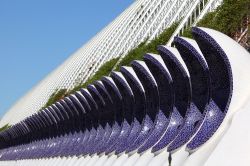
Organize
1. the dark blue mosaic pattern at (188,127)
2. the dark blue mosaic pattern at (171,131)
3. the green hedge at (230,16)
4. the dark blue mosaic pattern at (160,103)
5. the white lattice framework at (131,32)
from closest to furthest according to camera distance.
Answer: the dark blue mosaic pattern at (160,103) < the dark blue mosaic pattern at (188,127) < the dark blue mosaic pattern at (171,131) < the green hedge at (230,16) < the white lattice framework at (131,32)

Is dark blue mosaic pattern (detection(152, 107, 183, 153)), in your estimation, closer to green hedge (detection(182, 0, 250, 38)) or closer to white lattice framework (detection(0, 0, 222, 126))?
green hedge (detection(182, 0, 250, 38))

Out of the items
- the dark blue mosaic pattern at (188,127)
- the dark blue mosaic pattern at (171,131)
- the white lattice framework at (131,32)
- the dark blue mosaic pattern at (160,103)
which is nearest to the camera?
the dark blue mosaic pattern at (160,103)

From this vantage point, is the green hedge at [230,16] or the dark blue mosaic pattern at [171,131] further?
the green hedge at [230,16]

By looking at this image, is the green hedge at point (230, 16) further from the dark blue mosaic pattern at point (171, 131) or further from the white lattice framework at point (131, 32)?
the dark blue mosaic pattern at point (171, 131)

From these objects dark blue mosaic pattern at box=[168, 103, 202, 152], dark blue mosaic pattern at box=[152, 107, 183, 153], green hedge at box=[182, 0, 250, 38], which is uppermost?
green hedge at box=[182, 0, 250, 38]

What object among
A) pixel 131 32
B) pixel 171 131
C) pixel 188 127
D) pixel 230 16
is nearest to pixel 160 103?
pixel 171 131

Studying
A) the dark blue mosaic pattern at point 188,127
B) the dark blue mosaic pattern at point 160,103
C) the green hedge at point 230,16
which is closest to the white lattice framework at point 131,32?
the green hedge at point 230,16

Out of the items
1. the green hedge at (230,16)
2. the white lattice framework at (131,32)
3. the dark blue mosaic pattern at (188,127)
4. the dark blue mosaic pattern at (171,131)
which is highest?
the green hedge at (230,16)

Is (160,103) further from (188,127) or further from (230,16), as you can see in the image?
(230,16)

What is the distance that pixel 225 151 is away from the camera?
7125 millimetres

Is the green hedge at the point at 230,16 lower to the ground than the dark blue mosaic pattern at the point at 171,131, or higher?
higher

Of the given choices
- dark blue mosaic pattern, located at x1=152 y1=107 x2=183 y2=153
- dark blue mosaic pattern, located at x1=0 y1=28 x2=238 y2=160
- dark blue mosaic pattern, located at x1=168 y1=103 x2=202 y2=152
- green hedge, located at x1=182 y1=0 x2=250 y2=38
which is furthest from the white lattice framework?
dark blue mosaic pattern, located at x1=168 y1=103 x2=202 y2=152

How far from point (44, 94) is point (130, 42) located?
21372mm

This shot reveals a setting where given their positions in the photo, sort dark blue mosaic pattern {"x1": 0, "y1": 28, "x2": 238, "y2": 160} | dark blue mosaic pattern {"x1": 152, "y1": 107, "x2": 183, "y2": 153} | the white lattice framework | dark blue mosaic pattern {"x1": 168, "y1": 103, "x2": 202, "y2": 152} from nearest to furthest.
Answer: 1. dark blue mosaic pattern {"x1": 0, "y1": 28, "x2": 238, "y2": 160}
2. dark blue mosaic pattern {"x1": 168, "y1": 103, "x2": 202, "y2": 152}
3. dark blue mosaic pattern {"x1": 152, "y1": 107, "x2": 183, "y2": 153}
4. the white lattice framework
